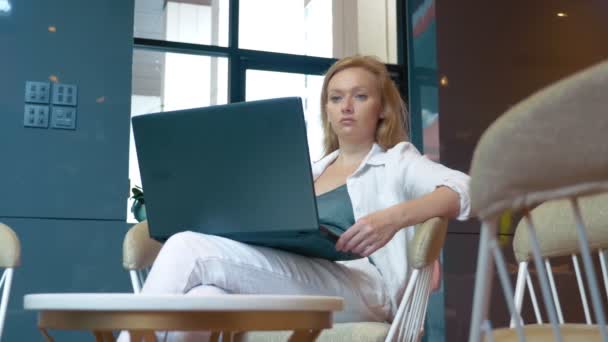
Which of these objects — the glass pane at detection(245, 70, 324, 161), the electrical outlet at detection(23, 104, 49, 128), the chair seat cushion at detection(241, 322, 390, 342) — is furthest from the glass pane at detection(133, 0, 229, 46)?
the chair seat cushion at detection(241, 322, 390, 342)

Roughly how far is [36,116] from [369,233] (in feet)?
7.54

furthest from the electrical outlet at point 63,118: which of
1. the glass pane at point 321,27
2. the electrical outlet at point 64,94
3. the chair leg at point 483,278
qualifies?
the chair leg at point 483,278

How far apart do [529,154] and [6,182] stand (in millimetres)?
3234

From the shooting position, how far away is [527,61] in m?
4.70

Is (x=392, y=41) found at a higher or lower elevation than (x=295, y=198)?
higher

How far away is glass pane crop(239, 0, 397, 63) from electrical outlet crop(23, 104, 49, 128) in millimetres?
1351

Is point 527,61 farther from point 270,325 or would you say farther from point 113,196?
point 270,325

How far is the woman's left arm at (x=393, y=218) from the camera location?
1.62 metres

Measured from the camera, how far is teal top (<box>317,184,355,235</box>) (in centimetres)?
197

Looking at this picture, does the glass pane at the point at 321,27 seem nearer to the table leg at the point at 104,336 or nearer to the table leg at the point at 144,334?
the table leg at the point at 104,336

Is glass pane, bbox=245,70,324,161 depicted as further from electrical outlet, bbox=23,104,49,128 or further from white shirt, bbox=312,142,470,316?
white shirt, bbox=312,142,470,316

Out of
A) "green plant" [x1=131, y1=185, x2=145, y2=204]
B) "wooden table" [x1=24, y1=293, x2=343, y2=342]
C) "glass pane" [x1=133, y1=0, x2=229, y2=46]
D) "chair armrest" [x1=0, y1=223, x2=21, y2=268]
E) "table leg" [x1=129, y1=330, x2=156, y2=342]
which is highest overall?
"glass pane" [x1=133, y1=0, x2=229, y2=46]

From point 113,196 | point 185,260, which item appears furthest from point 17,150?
point 185,260

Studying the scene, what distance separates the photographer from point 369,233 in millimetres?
1642
